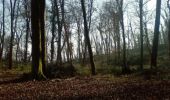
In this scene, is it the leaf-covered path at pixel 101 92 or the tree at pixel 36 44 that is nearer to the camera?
the leaf-covered path at pixel 101 92

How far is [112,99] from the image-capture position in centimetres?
1102

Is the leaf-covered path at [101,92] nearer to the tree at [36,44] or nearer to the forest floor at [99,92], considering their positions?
the forest floor at [99,92]

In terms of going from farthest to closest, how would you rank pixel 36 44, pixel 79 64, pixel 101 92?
pixel 79 64 → pixel 36 44 → pixel 101 92

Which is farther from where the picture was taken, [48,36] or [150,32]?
[150,32]

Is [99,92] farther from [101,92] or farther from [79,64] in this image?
[79,64]

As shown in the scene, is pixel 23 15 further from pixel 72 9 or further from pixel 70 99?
pixel 70 99

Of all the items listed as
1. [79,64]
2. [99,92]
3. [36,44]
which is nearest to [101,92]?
[99,92]

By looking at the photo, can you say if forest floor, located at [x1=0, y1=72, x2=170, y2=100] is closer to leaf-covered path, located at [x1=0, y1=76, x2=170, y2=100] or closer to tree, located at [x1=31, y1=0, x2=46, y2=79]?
leaf-covered path, located at [x1=0, y1=76, x2=170, y2=100]

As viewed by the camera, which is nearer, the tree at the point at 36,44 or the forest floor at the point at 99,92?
the forest floor at the point at 99,92

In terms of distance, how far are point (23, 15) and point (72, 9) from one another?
823cm

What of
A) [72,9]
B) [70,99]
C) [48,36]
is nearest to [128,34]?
[48,36]

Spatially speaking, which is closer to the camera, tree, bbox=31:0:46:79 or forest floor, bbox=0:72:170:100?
forest floor, bbox=0:72:170:100

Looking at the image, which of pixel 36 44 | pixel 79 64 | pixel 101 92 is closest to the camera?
pixel 101 92

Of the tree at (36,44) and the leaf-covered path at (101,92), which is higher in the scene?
the tree at (36,44)
